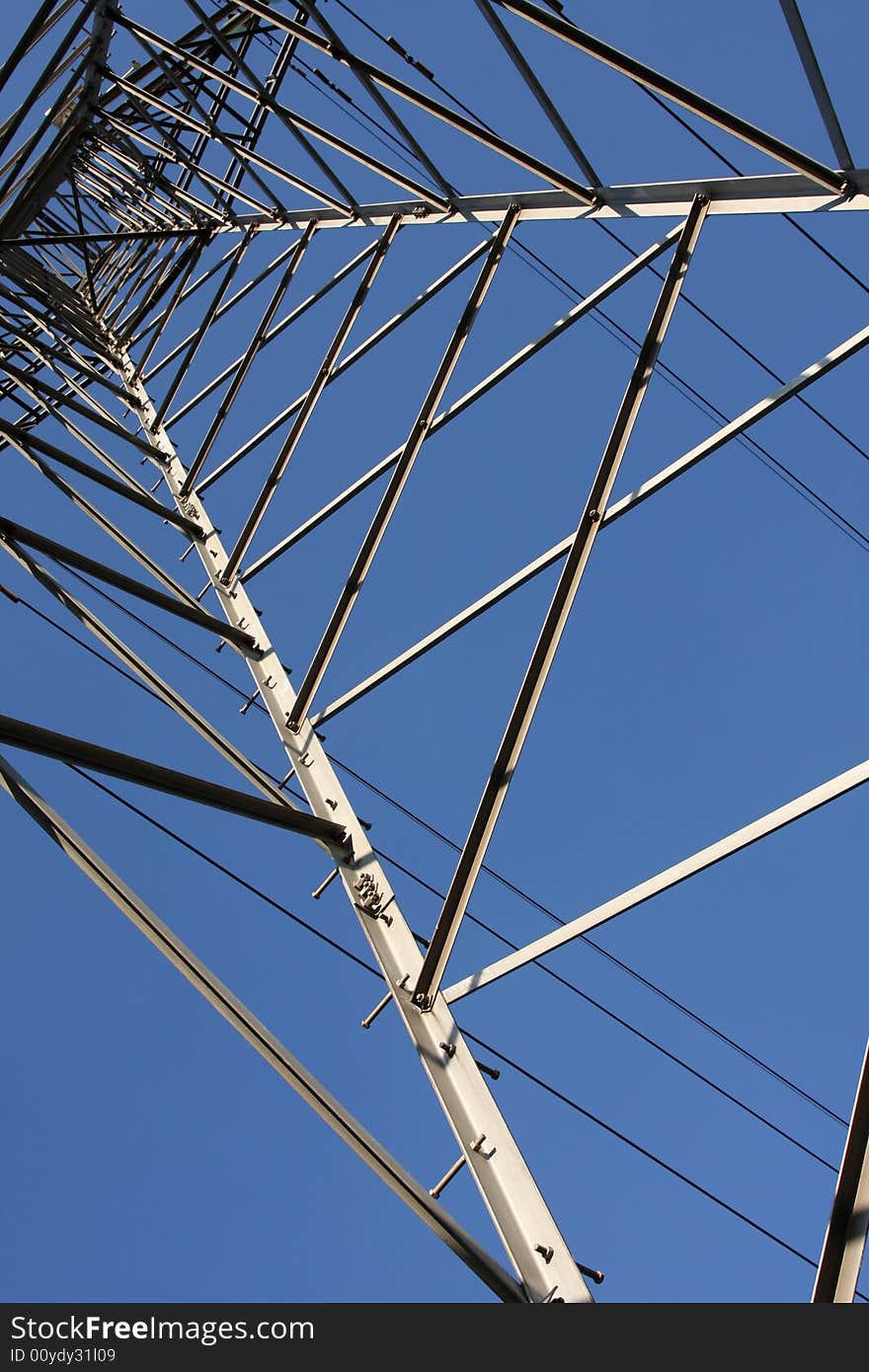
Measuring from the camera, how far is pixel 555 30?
17.9 ft

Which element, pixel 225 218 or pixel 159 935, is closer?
pixel 159 935

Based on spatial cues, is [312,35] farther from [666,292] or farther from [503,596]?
[503,596]

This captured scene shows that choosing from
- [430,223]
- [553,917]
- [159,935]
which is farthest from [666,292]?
[553,917]

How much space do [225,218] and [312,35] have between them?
19.6ft

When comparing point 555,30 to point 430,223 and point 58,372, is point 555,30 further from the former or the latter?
point 58,372

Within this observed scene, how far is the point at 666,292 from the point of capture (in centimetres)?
544
